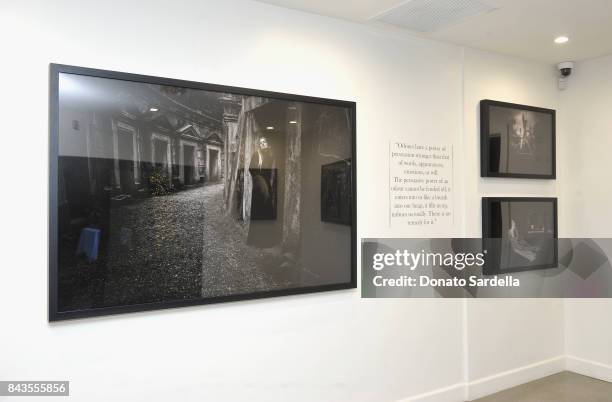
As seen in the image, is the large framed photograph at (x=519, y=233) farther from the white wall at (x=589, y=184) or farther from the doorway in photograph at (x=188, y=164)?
the doorway in photograph at (x=188, y=164)

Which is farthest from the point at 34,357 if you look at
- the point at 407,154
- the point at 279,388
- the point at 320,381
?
the point at 407,154

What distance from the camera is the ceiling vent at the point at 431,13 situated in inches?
106

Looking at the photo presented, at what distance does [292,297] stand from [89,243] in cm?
115

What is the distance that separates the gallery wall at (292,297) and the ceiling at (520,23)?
118 mm

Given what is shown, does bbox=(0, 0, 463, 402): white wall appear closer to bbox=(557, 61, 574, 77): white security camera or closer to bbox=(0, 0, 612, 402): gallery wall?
bbox=(0, 0, 612, 402): gallery wall

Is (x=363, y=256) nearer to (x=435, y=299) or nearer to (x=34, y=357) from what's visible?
(x=435, y=299)

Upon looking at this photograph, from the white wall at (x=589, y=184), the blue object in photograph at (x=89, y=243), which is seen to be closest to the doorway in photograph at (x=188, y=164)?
the blue object in photograph at (x=89, y=243)

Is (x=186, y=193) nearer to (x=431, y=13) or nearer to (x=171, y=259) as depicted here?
(x=171, y=259)

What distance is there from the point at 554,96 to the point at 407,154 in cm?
176

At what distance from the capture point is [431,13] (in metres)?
2.83

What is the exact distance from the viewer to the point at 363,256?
9.97 ft

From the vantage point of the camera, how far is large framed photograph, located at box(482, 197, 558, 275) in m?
3.55

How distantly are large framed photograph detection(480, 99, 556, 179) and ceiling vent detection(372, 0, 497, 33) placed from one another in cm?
84

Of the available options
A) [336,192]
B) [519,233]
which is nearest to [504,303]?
[519,233]
